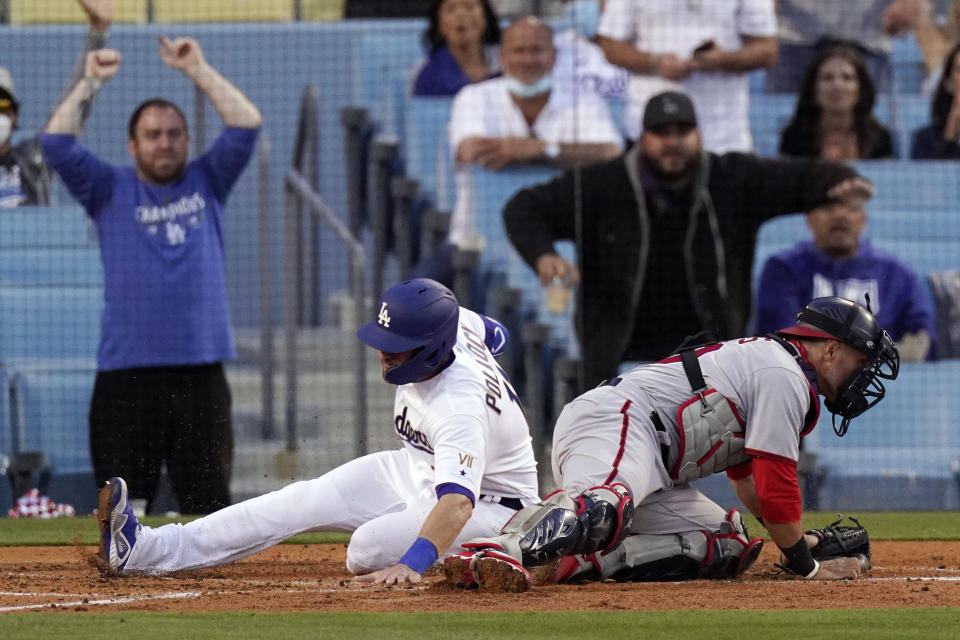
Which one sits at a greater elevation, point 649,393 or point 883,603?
point 649,393

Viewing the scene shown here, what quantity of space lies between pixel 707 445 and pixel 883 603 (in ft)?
2.79

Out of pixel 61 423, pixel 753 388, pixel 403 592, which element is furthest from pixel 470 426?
pixel 61 423

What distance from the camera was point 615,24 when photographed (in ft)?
32.8

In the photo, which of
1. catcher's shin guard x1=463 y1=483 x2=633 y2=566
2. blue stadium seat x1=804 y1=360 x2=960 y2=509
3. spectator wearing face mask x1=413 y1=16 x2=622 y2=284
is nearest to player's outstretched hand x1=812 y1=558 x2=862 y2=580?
catcher's shin guard x1=463 y1=483 x2=633 y2=566

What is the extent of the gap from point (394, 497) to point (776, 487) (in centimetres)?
150

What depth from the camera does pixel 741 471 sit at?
564cm

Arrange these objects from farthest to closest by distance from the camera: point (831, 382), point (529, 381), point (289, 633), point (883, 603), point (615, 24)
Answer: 1. point (615, 24)
2. point (529, 381)
3. point (831, 382)
4. point (883, 603)
5. point (289, 633)

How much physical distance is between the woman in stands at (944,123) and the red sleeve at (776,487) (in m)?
6.05

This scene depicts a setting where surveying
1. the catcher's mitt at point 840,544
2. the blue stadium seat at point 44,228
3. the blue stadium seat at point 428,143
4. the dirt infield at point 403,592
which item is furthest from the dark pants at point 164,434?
the catcher's mitt at point 840,544

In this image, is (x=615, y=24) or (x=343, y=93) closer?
(x=615, y=24)

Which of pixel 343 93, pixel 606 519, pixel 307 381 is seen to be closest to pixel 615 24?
pixel 343 93

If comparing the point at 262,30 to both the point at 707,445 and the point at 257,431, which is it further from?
the point at 707,445

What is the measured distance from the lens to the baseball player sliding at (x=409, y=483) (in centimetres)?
516

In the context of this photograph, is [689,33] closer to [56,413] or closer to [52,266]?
[52,266]
